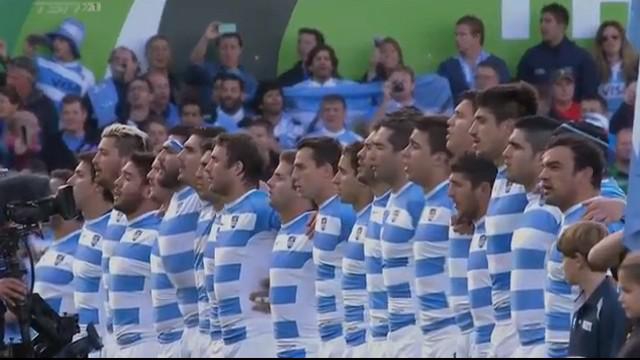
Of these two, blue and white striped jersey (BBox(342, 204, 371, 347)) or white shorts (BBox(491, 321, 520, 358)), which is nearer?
white shorts (BBox(491, 321, 520, 358))

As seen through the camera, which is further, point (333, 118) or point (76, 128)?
point (76, 128)

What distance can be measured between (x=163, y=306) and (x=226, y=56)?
2.75 metres

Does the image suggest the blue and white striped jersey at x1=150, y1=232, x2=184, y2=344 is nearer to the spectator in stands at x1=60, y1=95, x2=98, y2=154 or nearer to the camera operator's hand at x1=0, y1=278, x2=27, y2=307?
the camera operator's hand at x1=0, y1=278, x2=27, y2=307

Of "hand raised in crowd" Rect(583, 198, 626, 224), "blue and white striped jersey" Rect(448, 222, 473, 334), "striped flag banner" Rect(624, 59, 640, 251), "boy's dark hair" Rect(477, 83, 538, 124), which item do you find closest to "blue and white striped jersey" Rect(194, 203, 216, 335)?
"blue and white striped jersey" Rect(448, 222, 473, 334)

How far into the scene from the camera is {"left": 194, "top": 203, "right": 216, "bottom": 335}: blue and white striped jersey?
13336mm

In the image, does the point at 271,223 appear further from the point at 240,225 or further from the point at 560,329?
the point at 560,329

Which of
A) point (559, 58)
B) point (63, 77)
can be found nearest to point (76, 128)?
point (63, 77)

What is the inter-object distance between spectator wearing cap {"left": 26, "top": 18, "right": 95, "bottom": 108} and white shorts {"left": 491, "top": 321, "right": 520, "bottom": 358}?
20.1 feet

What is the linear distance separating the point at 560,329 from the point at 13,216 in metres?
3.61

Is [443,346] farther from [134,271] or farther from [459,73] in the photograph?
[459,73]

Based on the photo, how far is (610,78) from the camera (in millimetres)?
15211

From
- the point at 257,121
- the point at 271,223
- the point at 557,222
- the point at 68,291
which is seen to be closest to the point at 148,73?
the point at 257,121

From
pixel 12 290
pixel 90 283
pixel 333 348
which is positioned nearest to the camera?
pixel 12 290

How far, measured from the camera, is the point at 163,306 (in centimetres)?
1355
